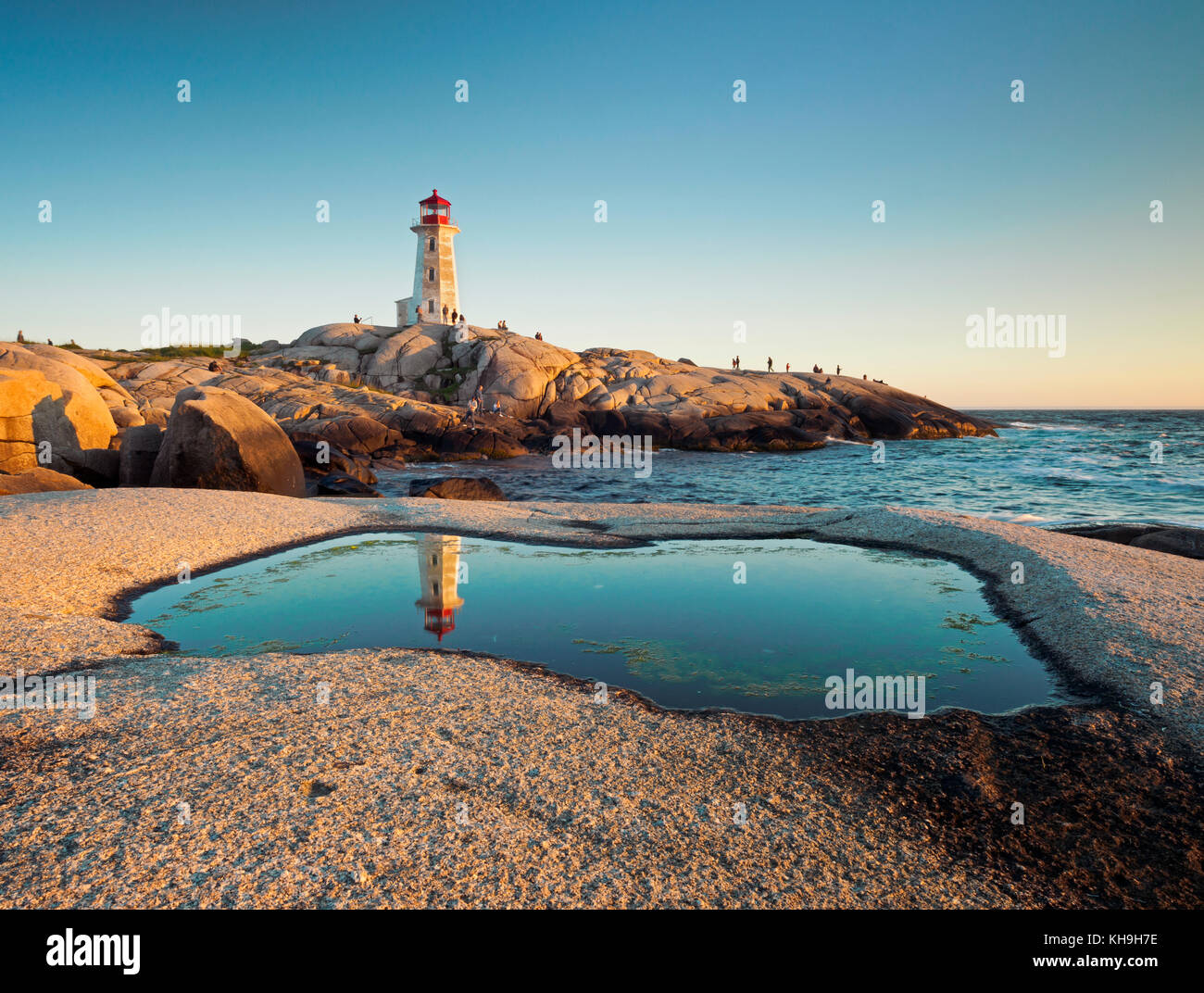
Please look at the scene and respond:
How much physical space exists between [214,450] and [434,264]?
59496mm

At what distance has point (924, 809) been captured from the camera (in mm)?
5207

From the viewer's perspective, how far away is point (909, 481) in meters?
36.3

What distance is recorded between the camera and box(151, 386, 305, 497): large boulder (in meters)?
19.8

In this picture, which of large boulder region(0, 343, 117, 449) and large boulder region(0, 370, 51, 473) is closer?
large boulder region(0, 370, 51, 473)

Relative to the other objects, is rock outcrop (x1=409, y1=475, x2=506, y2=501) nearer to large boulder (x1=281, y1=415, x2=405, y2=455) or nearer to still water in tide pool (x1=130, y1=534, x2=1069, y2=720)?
still water in tide pool (x1=130, y1=534, x2=1069, y2=720)

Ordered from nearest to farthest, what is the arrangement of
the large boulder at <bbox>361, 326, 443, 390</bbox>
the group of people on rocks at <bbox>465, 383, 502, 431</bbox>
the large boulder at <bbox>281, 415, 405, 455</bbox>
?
the large boulder at <bbox>281, 415, 405, 455</bbox>, the group of people on rocks at <bbox>465, 383, 502, 431</bbox>, the large boulder at <bbox>361, 326, 443, 390</bbox>

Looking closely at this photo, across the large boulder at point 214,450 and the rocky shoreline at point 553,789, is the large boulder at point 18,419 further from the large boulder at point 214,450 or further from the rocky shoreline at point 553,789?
the rocky shoreline at point 553,789

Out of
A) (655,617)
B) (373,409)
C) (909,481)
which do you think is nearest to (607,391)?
(373,409)

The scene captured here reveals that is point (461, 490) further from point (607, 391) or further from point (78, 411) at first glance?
point (607, 391)

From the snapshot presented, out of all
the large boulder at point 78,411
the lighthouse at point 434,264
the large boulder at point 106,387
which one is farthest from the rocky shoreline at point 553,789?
the lighthouse at point 434,264

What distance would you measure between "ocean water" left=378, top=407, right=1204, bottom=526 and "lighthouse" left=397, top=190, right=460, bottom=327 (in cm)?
3620

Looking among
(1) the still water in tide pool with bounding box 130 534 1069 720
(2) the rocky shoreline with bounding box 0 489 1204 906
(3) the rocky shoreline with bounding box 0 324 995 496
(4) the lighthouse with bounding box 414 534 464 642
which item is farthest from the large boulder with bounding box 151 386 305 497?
(2) the rocky shoreline with bounding box 0 489 1204 906

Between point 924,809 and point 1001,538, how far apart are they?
10.5 metres
